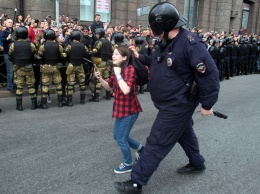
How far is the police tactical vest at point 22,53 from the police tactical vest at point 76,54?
3.04ft

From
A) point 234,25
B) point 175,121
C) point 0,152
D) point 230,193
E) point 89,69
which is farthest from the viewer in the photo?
point 234,25

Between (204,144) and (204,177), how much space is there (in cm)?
115

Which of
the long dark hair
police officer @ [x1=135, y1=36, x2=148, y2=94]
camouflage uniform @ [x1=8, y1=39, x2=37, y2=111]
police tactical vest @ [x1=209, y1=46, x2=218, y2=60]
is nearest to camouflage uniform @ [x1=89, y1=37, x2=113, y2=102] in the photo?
police officer @ [x1=135, y1=36, x2=148, y2=94]

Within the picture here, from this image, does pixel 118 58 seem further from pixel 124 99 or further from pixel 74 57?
pixel 74 57

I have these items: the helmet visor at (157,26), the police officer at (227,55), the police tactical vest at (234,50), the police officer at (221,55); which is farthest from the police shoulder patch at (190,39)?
the police tactical vest at (234,50)

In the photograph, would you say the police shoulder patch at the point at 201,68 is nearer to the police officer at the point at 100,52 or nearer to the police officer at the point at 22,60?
the police officer at the point at 22,60

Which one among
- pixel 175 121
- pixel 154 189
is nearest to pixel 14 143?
pixel 154 189

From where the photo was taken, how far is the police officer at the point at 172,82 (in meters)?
2.87

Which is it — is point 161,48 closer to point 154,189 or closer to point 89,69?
point 154,189

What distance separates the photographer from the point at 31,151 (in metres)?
4.30

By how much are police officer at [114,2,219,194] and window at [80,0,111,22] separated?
1195 centimetres

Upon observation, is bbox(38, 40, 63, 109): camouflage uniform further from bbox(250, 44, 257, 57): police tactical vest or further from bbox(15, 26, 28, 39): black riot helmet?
bbox(250, 44, 257, 57): police tactical vest

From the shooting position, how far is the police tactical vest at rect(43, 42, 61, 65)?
21.6 ft

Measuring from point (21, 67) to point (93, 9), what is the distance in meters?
9.08
